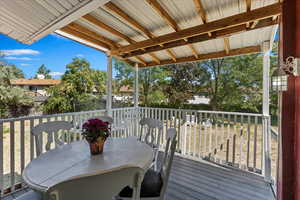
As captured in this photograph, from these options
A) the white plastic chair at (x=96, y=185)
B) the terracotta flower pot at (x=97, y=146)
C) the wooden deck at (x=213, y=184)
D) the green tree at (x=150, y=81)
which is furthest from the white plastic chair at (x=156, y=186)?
the green tree at (x=150, y=81)

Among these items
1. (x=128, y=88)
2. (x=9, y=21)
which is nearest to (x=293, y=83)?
(x=9, y=21)

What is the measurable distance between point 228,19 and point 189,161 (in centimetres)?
281

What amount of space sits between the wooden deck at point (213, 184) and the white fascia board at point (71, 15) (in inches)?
94.6

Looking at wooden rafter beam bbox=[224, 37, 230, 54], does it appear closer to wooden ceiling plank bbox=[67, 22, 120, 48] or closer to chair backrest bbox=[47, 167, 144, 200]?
wooden ceiling plank bbox=[67, 22, 120, 48]

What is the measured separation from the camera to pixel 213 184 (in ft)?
8.91

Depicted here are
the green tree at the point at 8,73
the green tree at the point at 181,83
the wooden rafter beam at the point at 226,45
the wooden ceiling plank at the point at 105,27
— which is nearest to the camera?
the wooden ceiling plank at the point at 105,27

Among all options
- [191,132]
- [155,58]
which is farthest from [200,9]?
[191,132]

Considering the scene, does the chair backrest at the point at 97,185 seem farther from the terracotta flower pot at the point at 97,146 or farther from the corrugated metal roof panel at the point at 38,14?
the corrugated metal roof panel at the point at 38,14

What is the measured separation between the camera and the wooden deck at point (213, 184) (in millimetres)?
2393

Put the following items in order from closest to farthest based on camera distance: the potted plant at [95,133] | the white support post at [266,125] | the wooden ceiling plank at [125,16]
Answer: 1. the potted plant at [95,133]
2. the wooden ceiling plank at [125,16]
3. the white support post at [266,125]

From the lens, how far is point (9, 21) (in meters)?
2.24

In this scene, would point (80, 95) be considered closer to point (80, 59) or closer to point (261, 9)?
point (80, 59)

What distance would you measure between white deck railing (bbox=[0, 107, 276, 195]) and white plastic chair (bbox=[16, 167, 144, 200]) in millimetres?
2269

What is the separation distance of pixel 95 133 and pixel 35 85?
1040cm
